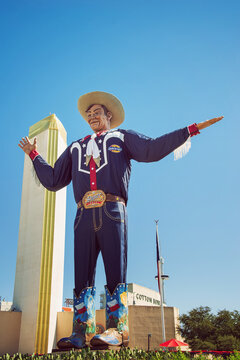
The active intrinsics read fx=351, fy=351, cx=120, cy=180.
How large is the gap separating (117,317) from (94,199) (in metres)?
1.66

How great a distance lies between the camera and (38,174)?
19.8 feet

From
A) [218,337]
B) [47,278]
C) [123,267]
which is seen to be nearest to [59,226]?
[47,278]

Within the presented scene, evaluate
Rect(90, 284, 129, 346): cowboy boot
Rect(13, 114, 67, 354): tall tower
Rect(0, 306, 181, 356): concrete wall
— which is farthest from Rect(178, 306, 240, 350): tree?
Rect(90, 284, 129, 346): cowboy boot

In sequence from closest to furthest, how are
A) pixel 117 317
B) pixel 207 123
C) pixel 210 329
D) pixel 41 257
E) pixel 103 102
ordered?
pixel 117 317, pixel 207 123, pixel 103 102, pixel 41 257, pixel 210 329

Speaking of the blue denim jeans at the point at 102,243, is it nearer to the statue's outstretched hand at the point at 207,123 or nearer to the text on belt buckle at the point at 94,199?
the text on belt buckle at the point at 94,199

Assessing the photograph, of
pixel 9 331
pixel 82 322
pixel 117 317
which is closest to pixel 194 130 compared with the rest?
pixel 117 317

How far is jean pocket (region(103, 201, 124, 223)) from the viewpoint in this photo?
197 inches

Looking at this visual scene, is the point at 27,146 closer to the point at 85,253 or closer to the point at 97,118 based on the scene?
the point at 97,118

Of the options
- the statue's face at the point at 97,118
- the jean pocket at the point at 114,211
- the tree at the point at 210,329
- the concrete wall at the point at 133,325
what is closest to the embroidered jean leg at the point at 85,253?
the jean pocket at the point at 114,211

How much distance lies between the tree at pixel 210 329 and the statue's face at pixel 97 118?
56.3ft

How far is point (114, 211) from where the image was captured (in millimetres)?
5039

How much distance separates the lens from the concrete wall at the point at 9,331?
55.5 feet

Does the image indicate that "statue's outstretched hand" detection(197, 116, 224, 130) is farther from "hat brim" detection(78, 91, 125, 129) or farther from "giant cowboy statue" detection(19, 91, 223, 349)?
"hat brim" detection(78, 91, 125, 129)

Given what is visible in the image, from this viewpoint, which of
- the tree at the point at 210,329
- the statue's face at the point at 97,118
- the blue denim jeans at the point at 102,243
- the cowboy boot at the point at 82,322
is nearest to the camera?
the cowboy boot at the point at 82,322
